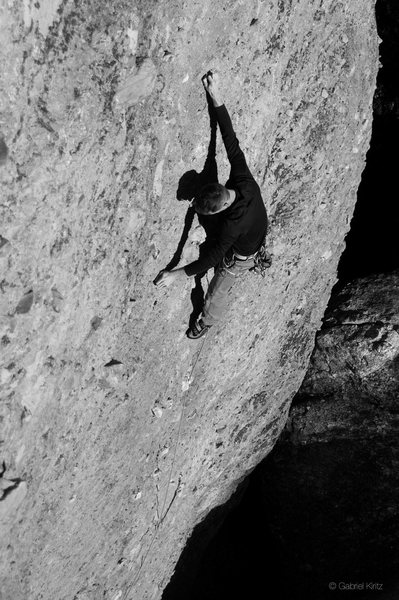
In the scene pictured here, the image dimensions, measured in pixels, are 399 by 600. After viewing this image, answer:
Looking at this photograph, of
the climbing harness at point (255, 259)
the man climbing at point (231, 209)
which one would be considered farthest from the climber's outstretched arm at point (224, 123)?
the climbing harness at point (255, 259)

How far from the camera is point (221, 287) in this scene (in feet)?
20.9

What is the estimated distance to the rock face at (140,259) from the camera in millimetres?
4762

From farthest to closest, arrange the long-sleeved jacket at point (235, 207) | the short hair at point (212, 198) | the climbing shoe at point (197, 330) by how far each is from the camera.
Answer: the climbing shoe at point (197, 330), the long-sleeved jacket at point (235, 207), the short hair at point (212, 198)

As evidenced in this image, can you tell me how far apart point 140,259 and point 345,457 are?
4.59 meters

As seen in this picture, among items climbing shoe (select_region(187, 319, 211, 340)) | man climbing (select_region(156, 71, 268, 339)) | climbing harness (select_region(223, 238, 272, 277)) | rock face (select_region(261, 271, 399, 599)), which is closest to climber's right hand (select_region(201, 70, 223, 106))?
man climbing (select_region(156, 71, 268, 339))

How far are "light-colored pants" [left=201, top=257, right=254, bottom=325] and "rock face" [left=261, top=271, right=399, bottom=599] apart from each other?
9.14 ft

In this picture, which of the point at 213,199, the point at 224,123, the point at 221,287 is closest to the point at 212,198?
the point at 213,199

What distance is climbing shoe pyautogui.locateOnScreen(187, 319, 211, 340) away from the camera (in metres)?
6.71

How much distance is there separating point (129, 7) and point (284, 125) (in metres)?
2.51

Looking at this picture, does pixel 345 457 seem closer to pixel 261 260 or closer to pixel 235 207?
pixel 261 260

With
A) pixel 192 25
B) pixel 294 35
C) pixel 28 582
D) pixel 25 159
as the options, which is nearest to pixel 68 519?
pixel 28 582

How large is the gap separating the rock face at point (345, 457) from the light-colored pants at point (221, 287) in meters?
2.79

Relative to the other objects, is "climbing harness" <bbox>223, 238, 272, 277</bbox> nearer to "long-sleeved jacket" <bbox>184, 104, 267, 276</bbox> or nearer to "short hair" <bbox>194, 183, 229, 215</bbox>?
"long-sleeved jacket" <bbox>184, 104, 267, 276</bbox>

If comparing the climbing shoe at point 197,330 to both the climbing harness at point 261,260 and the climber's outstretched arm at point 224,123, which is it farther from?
the climber's outstretched arm at point 224,123
